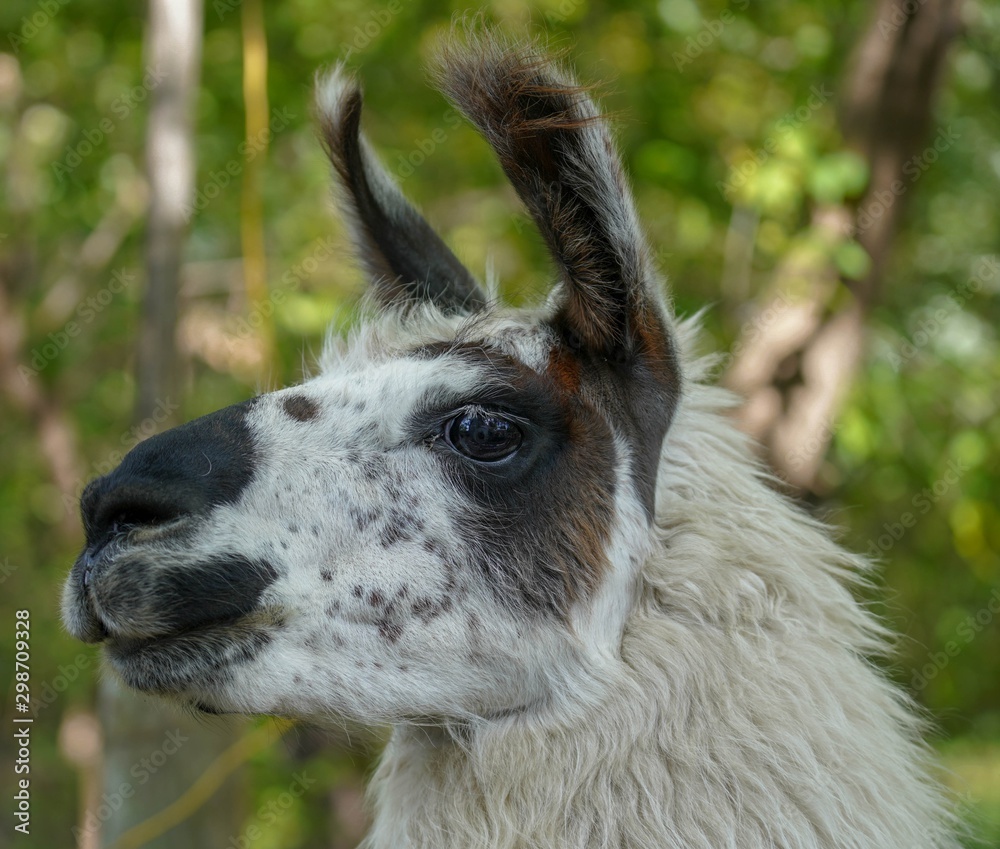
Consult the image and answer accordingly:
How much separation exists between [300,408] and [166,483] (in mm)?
353

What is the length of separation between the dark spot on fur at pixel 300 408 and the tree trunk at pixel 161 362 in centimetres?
149

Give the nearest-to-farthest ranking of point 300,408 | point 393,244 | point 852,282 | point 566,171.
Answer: point 566,171 → point 300,408 → point 393,244 → point 852,282

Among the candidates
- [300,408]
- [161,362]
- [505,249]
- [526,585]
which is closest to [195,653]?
[300,408]

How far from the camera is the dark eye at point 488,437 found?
204 centimetres

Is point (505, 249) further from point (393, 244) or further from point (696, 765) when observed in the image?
point (696, 765)

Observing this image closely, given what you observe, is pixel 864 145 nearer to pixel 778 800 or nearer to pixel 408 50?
pixel 408 50

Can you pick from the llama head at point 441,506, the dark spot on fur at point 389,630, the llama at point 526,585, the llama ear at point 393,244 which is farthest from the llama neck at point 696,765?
the llama ear at point 393,244

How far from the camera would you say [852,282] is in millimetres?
4660

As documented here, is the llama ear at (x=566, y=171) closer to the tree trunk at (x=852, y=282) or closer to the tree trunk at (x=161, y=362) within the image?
the tree trunk at (x=161, y=362)

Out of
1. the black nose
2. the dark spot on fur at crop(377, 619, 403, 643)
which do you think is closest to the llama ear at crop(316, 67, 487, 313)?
the black nose

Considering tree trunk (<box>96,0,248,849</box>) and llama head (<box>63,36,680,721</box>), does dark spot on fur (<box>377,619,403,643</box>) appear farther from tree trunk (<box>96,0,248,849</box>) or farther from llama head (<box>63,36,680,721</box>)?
tree trunk (<box>96,0,248,849</box>)

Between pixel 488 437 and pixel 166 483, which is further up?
pixel 488 437

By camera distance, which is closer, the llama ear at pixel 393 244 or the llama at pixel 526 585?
the llama at pixel 526 585

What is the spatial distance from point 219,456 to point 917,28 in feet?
13.6
